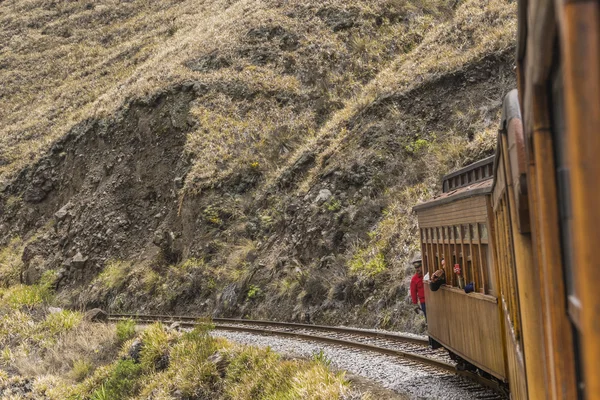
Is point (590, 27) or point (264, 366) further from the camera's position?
point (264, 366)

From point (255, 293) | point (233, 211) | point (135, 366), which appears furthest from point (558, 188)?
point (233, 211)

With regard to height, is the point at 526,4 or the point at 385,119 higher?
the point at 385,119

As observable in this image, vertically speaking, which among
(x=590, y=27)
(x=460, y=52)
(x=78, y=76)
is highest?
(x=78, y=76)

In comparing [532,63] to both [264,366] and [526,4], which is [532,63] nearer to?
[526,4]

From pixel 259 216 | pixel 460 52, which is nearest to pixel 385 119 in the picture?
pixel 460 52

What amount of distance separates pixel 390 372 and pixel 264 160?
1875 centimetres

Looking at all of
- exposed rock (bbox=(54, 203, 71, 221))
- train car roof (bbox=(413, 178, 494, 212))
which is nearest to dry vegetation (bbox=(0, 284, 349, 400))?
train car roof (bbox=(413, 178, 494, 212))

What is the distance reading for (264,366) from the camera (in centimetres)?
1107

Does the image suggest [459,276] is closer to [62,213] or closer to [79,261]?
[79,261]

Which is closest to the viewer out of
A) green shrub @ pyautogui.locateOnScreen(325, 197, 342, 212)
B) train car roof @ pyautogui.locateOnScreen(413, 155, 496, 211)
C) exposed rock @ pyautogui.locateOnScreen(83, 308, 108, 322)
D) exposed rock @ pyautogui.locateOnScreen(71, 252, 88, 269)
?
train car roof @ pyautogui.locateOnScreen(413, 155, 496, 211)

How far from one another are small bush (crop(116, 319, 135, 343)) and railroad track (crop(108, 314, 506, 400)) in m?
2.34

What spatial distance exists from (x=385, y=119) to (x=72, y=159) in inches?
761

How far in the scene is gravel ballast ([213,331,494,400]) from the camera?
895cm

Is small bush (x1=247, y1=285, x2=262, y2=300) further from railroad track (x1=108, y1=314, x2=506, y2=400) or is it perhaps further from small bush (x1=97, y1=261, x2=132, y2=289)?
small bush (x1=97, y1=261, x2=132, y2=289)
